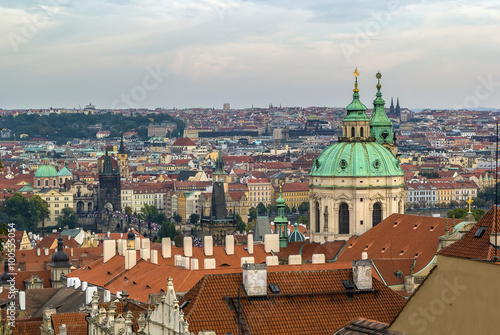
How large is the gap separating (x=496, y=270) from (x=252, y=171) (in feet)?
600

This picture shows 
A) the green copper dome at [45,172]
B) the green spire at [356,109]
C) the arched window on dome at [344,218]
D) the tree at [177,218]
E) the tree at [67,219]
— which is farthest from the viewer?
the green copper dome at [45,172]

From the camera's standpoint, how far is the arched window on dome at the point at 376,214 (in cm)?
5897

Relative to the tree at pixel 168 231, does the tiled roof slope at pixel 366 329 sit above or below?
above

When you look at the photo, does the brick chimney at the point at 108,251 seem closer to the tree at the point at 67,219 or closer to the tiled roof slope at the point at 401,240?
the tiled roof slope at the point at 401,240

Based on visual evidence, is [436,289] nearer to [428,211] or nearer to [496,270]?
[496,270]

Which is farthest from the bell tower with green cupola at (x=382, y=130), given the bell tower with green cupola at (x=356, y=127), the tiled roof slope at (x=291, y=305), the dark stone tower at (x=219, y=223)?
the tiled roof slope at (x=291, y=305)

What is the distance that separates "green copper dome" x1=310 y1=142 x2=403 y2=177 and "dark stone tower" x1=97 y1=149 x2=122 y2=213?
100m

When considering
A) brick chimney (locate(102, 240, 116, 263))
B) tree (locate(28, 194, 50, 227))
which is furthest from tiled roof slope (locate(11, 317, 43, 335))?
tree (locate(28, 194, 50, 227))

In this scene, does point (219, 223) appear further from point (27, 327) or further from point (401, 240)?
point (27, 327)

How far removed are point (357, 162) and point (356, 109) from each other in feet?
15.0

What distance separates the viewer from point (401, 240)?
50312 mm

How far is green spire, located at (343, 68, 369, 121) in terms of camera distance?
61.6 m

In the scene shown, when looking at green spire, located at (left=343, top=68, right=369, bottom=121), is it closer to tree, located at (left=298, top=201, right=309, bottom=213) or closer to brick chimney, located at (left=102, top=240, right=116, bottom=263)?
brick chimney, located at (left=102, top=240, right=116, bottom=263)

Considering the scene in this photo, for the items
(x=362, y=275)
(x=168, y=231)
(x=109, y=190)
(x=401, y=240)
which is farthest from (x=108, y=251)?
(x=109, y=190)
